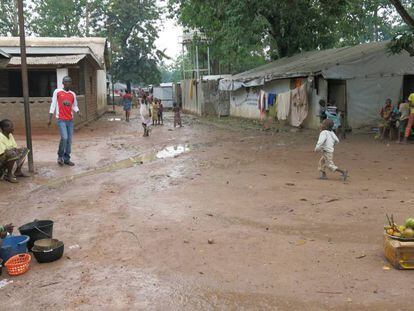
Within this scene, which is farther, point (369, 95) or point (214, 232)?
point (369, 95)

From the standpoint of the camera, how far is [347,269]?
4.38m

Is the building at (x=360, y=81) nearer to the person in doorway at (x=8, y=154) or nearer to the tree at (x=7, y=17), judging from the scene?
the person in doorway at (x=8, y=154)

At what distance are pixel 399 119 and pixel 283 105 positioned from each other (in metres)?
6.02

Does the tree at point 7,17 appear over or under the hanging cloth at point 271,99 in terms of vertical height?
over

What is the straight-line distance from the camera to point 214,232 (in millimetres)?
5578

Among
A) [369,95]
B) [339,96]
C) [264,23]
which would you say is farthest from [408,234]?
[264,23]

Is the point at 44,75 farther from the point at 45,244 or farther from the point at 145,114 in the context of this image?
the point at 45,244

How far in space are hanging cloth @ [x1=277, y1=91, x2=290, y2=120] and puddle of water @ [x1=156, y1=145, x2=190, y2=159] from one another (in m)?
5.97

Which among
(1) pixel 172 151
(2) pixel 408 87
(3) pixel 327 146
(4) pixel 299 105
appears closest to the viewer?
(3) pixel 327 146

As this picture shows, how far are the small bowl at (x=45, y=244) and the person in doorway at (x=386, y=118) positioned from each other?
11.6m

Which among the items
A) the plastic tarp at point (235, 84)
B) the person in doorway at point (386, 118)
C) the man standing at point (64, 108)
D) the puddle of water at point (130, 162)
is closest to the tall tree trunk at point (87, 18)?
the plastic tarp at point (235, 84)

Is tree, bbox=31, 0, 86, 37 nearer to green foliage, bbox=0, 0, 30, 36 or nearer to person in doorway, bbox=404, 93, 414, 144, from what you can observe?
green foliage, bbox=0, 0, 30, 36

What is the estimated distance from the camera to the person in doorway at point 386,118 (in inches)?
548

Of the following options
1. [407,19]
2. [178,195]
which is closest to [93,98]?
[407,19]
